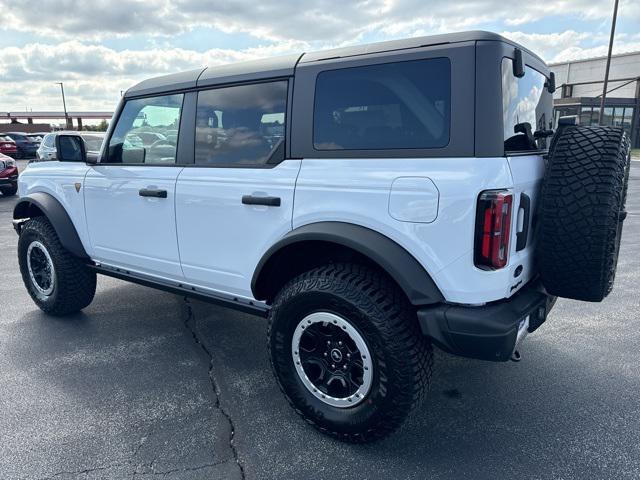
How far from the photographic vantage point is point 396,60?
7.70 feet

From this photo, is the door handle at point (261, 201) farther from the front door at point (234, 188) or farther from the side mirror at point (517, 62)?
the side mirror at point (517, 62)

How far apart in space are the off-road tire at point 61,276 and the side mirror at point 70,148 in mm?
706

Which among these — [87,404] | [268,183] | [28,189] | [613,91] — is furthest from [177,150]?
[613,91]

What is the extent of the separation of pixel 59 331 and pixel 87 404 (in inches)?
54.9

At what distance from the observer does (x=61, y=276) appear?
4125mm

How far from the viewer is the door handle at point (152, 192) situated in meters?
3.22

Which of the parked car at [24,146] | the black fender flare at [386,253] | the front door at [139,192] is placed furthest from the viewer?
the parked car at [24,146]

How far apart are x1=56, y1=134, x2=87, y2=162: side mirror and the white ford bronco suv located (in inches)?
42.3

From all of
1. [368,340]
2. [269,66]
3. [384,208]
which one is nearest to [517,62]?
[384,208]

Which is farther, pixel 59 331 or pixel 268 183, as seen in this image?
pixel 59 331

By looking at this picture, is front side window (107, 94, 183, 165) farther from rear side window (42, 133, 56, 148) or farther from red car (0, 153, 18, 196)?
rear side window (42, 133, 56, 148)

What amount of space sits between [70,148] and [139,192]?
105 cm

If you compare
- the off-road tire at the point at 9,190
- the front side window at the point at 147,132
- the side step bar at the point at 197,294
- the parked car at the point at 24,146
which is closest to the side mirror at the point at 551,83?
the side step bar at the point at 197,294

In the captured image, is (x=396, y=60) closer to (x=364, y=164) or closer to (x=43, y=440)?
(x=364, y=164)
